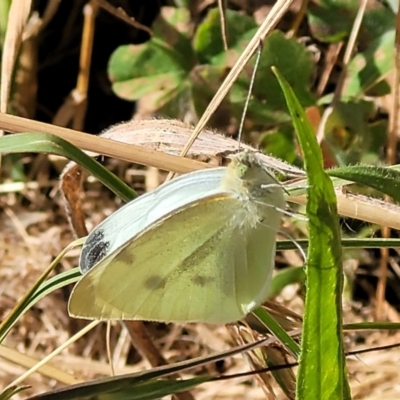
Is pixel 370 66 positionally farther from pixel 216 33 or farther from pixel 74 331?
pixel 74 331

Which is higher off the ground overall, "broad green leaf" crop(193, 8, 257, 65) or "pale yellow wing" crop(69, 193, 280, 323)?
"broad green leaf" crop(193, 8, 257, 65)

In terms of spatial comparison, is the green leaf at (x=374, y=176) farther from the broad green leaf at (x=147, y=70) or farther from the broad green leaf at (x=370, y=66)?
the broad green leaf at (x=147, y=70)

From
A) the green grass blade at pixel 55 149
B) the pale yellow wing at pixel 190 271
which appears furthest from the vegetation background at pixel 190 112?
the green grass blade at pixel 55 149

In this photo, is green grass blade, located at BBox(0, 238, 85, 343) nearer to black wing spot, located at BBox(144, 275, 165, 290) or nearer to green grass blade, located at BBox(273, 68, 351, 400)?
black wing spot, located at BBox(144, 275, 165, 290)

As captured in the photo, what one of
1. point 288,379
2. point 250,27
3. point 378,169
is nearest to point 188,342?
point 288,379

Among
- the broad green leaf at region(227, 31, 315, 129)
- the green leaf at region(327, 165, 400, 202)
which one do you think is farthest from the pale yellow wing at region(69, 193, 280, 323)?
the broad green leaf at region(227, 31, 315, 129)

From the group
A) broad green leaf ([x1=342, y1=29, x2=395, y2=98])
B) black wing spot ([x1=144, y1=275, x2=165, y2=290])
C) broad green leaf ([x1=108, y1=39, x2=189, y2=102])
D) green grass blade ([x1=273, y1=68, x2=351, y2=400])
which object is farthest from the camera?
broad green leaf ([x1=108, y1=39, x2=189, y2=102])

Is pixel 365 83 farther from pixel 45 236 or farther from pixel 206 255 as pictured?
pixel 45 236
